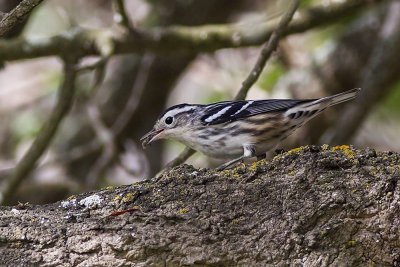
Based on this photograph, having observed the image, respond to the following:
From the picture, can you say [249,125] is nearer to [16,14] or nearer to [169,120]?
[169,120]

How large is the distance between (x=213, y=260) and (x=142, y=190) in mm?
695

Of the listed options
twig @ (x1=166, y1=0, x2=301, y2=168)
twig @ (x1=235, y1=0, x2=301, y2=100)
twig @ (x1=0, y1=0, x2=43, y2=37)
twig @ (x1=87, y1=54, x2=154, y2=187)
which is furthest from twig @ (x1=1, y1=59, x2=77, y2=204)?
twig @ (x1=0, y1=0, x2=43, y2=37)

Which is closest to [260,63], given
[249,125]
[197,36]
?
[249,125]

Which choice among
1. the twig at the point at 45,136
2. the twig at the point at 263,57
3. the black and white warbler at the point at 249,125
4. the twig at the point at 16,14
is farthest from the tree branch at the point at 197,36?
the twig at the point at 16,14

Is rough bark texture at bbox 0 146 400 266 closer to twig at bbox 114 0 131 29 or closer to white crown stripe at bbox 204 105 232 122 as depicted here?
white crown stripe at bbox 204 105 232 122

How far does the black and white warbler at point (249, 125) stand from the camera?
17.6 feet

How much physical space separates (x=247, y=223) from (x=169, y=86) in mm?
6824

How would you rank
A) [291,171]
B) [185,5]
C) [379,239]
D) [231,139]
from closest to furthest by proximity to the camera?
1. [379,239]
2. [291,171]
3. [231,139]
4. [185,5]

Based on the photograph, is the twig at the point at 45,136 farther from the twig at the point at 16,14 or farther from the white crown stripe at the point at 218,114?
the twig at the point at 16,14

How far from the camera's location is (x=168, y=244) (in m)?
3.36

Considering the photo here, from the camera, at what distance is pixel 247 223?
345 cm

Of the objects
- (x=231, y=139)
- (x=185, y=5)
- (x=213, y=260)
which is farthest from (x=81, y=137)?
(x=213, y=260)

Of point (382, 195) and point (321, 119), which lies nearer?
point (382, 195)

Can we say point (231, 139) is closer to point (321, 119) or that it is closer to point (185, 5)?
point (321, 119)
